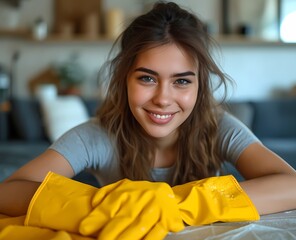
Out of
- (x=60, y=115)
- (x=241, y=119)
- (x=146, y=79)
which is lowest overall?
(x=241, y=119)

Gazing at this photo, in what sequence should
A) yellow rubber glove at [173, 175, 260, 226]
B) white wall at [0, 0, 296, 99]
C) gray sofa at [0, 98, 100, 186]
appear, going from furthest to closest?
white wall at [0, 0, 296, 99] → gray sofa at [0, 98, 100, 186] → yellow rubber glove at [173, 175, 260, 226]

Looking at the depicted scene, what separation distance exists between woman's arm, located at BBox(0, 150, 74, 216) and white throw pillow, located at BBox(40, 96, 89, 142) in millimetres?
1937

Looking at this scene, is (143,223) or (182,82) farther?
(182,82)

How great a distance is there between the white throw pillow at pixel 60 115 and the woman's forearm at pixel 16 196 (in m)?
2.09

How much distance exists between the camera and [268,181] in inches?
35.4

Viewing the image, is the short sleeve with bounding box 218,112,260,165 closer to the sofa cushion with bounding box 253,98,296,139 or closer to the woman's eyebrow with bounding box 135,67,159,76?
the woman's eyebrow with bounding box 135,67,159,76

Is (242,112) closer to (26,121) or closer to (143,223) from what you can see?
(26,121)

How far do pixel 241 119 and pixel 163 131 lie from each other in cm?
216

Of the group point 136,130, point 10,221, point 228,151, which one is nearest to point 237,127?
point 228,151

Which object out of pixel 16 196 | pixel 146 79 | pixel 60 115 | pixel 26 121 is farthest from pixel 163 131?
pixel 26 121

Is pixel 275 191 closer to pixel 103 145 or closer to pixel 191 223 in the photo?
pixel 191 223

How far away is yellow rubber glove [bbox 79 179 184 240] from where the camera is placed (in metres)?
0.62

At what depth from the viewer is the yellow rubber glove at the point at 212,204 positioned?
2.36 feet

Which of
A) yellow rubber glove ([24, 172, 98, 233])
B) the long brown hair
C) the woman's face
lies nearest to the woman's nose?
the woman's face
